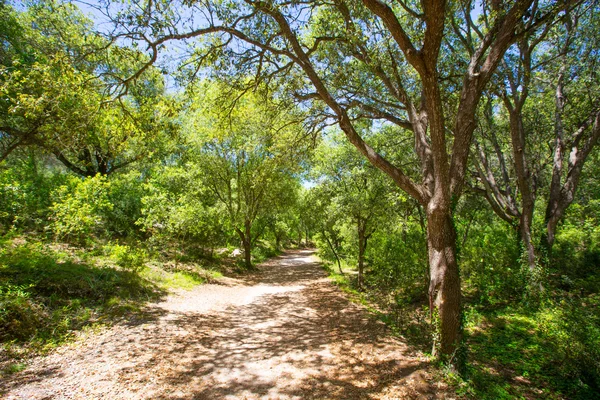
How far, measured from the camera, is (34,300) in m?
4.96

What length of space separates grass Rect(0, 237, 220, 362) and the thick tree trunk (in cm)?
625

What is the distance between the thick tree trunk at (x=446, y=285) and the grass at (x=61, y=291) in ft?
20.5

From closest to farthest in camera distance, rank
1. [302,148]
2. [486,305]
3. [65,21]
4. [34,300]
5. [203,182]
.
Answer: [34,300]
[302,148]
[486,305]
[65,21]
[203,182]

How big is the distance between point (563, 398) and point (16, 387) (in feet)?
25.1

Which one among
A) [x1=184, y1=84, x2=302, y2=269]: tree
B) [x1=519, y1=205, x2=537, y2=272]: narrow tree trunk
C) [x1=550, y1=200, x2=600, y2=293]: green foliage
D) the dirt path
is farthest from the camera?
[x1=184, y1=84, x2=302, y2=269]: tree

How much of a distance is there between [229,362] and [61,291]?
421 cm

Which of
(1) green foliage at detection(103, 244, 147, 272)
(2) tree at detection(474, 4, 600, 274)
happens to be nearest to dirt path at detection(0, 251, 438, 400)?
(1) green foliage at detection(103, 244, 147, 272)

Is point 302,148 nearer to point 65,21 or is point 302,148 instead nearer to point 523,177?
point 523,177

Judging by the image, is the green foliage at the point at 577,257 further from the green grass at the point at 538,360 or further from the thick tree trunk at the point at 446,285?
the thick tree trunk at the point at 446,285

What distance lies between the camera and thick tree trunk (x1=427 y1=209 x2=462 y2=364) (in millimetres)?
4098

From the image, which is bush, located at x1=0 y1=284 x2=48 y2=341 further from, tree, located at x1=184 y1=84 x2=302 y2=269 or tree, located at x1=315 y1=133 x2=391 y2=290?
tree, located at x1=315 y1=133 x2=391 y2=290

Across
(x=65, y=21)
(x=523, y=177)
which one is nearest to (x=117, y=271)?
(x=65, y=21)

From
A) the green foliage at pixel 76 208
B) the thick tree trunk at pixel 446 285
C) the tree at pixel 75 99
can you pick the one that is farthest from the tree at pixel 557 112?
the green foliage at pixel 76 208

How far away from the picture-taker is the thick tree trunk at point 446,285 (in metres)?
4.10
